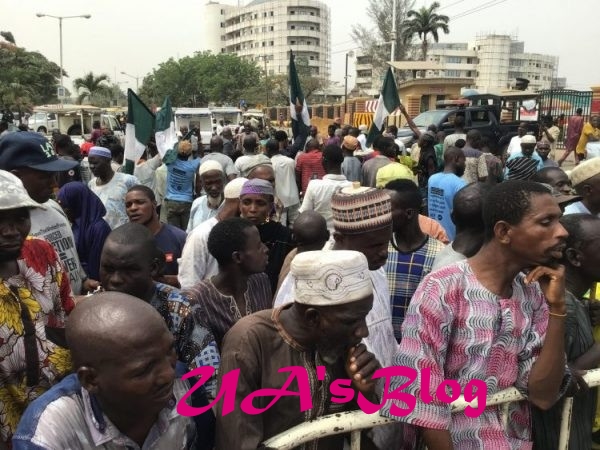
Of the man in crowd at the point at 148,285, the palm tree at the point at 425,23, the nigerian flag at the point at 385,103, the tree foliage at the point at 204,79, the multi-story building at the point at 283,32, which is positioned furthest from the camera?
the multi-story building at the point at 283,32

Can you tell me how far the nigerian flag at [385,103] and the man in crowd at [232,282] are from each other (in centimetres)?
595

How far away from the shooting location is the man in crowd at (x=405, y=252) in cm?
301

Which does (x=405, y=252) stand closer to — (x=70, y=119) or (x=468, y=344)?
(x=468, y=344)

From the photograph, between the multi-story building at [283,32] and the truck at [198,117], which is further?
the multi-story building at [283,32]

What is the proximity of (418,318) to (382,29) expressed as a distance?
156 feet

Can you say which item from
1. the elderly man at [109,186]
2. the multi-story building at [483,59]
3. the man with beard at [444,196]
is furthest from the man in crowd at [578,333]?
the multi-story building at [483,59]

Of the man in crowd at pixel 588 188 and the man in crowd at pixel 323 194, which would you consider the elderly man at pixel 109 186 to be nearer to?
the man in crowd at pixel 323 194

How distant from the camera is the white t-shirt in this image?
2898mm

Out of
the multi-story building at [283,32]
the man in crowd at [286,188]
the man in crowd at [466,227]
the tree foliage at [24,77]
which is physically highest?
the multi-story building at [283,32]

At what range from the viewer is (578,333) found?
Answer: 210 cm

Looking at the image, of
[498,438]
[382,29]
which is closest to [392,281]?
[498,438]

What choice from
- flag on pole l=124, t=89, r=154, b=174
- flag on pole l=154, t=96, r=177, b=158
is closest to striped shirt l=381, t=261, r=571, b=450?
flag on pole l=124, t=89, r=154, b=174

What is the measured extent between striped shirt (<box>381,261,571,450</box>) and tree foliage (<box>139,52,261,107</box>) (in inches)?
2468

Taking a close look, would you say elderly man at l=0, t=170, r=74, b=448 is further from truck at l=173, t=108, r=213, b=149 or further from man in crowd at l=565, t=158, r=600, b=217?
truck at l=173, t=108, r=213, b=149
